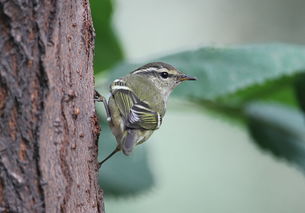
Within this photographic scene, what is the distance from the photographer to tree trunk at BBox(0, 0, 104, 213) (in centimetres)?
176

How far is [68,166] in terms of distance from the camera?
6.23 ft

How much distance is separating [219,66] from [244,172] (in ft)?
14.2

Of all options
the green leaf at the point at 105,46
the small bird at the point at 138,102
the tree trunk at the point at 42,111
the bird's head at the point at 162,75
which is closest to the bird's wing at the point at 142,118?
the small bird at the point at 138,102

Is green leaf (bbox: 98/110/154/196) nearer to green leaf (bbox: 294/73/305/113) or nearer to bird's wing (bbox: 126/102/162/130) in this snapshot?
bird's wing (bbox: 126/102/162/130)

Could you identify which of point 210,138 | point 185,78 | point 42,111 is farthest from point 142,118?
point 210,138

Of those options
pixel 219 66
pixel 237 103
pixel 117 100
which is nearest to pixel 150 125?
pixel 117 100

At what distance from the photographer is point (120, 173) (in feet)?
11.6

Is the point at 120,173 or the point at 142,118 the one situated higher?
the point at 142,118

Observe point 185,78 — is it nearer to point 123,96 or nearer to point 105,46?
point 123,96

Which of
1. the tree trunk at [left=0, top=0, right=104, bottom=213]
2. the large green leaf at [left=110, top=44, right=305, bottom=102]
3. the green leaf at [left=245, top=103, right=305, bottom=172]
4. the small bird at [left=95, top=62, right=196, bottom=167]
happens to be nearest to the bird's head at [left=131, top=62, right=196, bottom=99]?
the small bird at [left=95, top=62, right=196, bottom=167]

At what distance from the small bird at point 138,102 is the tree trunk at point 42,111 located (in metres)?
0.67

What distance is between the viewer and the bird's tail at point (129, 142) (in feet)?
8.50

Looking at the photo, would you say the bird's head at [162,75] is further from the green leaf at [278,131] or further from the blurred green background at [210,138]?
the blurred green background at [210,138]

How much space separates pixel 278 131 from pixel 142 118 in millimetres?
969
